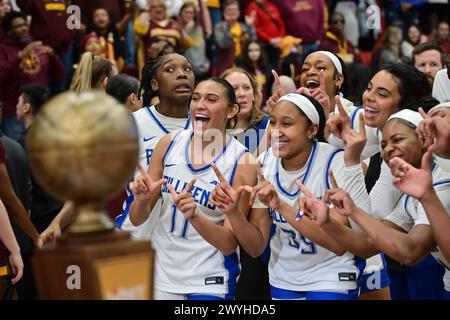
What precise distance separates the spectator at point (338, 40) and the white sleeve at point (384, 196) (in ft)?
25.8

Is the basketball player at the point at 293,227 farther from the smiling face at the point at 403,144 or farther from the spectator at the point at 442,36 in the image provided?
the spectator at the point at 442,36

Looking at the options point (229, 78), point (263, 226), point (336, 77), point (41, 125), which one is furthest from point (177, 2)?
point (41, 125)

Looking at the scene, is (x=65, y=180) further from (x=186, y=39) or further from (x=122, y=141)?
(x=186, y=39)

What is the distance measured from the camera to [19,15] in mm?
10328

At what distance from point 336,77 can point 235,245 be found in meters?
1.65

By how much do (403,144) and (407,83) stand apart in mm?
1253

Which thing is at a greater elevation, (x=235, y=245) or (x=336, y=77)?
(x=336, y=77)

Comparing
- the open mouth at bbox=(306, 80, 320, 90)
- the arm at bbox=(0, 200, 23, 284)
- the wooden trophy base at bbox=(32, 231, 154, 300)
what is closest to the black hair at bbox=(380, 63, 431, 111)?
the open mouth at bbox=(306, 80, 320, 90)

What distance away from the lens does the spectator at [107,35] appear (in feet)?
34.9

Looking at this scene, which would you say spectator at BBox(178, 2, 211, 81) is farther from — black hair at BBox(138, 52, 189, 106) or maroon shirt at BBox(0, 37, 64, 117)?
black hair at BBox(138, 52, 189, 106)

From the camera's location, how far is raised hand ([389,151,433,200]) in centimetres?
397

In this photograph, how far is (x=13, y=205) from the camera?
6.20m

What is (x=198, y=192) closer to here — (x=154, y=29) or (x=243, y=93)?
(x=243, y=93)

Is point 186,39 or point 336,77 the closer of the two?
point 336,77
